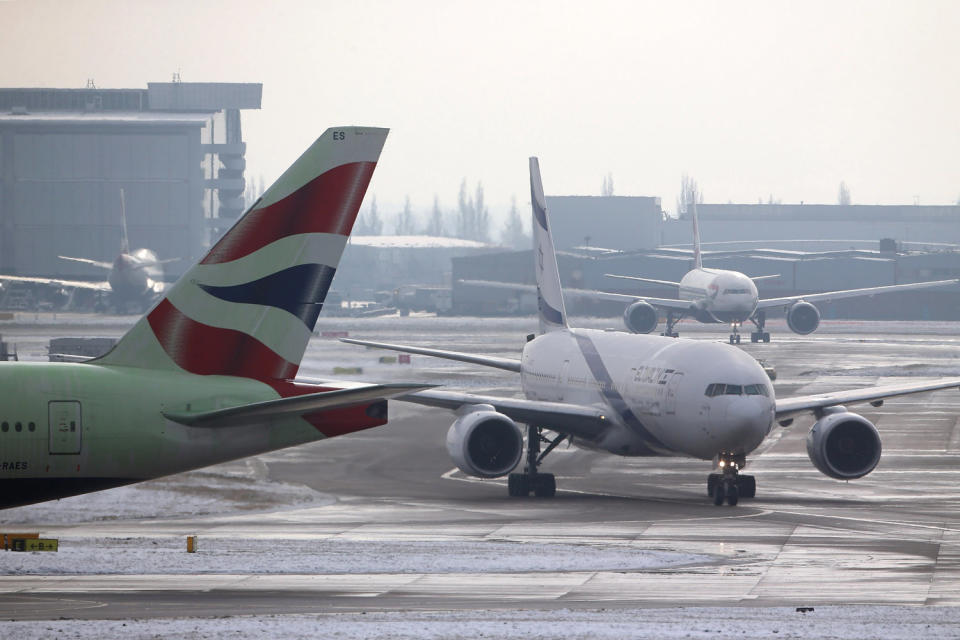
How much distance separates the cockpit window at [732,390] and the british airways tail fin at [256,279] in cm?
1835

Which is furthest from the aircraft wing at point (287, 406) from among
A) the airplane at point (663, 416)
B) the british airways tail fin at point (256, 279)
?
the airplane at point (663, 416)

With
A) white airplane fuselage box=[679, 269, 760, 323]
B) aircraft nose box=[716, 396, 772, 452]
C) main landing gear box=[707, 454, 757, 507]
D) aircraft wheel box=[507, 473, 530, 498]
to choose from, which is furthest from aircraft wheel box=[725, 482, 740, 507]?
white airplane fuselage box=[679, 269, 760, 323]

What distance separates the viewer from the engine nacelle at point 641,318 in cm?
11631

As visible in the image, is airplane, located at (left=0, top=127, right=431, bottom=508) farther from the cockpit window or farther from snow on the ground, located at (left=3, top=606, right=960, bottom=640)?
the cockpit window

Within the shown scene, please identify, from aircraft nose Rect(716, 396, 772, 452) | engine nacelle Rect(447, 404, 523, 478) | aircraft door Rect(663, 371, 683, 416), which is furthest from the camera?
engine nacelle Rect(447, 404, 523, 478)

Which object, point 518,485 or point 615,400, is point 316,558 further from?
point 615,400

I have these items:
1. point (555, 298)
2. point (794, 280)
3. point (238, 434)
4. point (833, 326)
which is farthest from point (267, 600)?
point (794, 280)

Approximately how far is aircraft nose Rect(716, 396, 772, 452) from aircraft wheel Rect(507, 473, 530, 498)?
252 inches

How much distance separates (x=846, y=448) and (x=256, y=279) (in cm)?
2348

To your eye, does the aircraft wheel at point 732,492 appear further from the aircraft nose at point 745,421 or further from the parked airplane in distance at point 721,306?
the parked airplane in distance at point 721,306

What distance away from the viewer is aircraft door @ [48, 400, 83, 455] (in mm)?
20094

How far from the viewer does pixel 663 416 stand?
129ft

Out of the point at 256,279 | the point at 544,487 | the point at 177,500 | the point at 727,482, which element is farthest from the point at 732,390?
the point at 256,279

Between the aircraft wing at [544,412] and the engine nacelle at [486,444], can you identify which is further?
the aircraft wing at [544,412]
